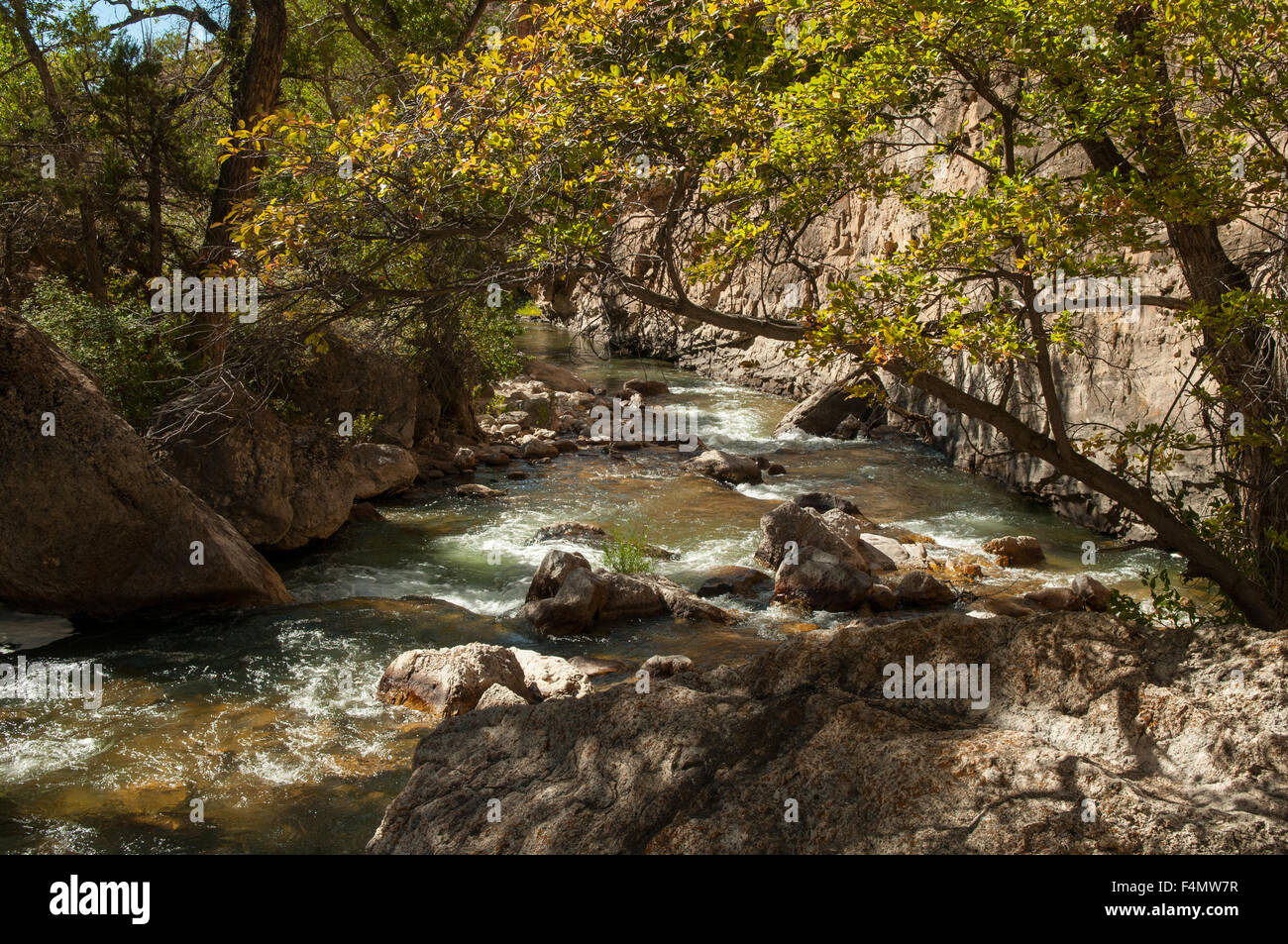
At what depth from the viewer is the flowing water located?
559 centimetres

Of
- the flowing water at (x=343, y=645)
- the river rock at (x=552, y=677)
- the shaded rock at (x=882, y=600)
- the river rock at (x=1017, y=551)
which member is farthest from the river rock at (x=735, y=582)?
the river rock at (x=1017, y=551)

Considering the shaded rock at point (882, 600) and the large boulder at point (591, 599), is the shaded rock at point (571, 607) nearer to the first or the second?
the large boulder at point (591, 599)

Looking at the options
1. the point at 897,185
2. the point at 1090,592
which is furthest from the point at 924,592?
the point at 897,185

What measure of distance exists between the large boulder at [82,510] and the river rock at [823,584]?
5.36 meters

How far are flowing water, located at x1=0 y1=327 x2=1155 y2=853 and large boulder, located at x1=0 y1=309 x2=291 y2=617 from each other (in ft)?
1.08

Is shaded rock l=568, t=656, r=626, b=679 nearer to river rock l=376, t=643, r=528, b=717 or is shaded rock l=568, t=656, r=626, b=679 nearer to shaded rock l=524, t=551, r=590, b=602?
river rock l=376, t=643, r=528, b=717

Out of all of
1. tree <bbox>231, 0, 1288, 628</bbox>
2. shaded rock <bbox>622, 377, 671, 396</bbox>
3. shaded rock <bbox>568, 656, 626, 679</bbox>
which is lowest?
shaded rock <bbox>568, 656, 626, 679</bbox>

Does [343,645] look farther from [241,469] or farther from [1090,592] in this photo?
[1090,592]

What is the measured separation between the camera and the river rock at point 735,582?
401 inches

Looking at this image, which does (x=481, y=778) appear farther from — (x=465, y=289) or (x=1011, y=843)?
(x=465, y=289)

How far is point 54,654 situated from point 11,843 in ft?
10.3

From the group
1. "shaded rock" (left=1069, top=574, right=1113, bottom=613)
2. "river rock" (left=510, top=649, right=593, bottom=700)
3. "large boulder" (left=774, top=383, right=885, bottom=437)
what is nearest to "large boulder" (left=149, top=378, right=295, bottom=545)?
"river rock" (left=510, top=649, right=593, bottom=700)

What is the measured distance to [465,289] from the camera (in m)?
5.68

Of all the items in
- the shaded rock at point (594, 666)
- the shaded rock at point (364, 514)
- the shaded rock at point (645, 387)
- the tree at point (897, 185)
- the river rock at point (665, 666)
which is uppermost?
the tree at point (897, 185)
